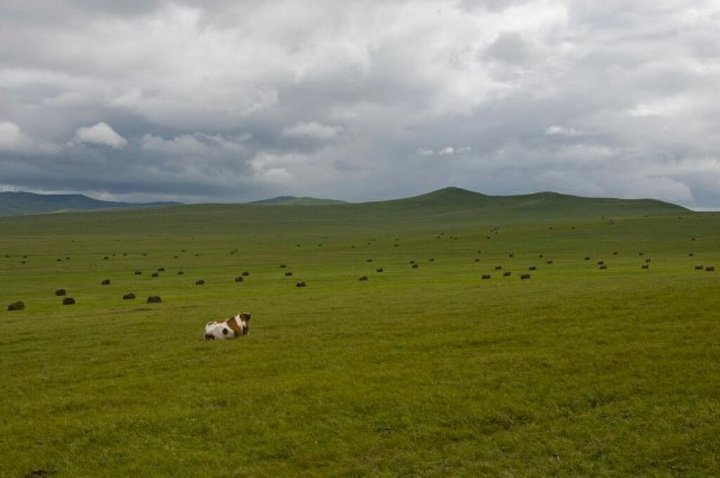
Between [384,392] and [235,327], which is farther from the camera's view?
[235,327]

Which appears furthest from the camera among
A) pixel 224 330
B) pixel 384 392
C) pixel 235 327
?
pixel 235 327

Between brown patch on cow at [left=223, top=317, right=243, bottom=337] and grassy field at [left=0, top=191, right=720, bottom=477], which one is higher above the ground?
brown patch on cow at [left=223, top=317, right=243, bottom=337]

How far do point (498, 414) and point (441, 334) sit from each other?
7018 mm

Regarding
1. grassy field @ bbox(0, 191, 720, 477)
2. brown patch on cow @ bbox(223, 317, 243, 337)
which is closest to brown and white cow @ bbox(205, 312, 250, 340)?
brown patch on cow @ bbox(223, 317, 243, 337)

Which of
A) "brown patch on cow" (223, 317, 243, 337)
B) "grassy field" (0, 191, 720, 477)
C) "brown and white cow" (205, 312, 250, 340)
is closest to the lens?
"grassy field" (0, 191, 720, 477)

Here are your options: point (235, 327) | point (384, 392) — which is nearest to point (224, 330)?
point (235, 327)

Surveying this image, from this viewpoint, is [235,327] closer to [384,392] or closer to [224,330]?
[224,330]

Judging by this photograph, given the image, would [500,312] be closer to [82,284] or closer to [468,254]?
[82,284]

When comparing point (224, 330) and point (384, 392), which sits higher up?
point (224, 330)

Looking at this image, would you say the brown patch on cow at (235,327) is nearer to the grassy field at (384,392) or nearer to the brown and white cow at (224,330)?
the brown and white cow at (224,330)

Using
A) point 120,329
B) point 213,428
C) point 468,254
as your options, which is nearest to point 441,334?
point 213,428

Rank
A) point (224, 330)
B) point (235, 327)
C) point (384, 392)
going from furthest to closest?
point (235, 327) → point (224, 330) → point (384, 392)

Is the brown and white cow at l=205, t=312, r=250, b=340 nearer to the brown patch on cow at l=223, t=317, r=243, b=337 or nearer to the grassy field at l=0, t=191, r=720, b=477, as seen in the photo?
the brown patch on cow at l=223, t=317, r=243, b=337

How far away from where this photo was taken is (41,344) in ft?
72.8
